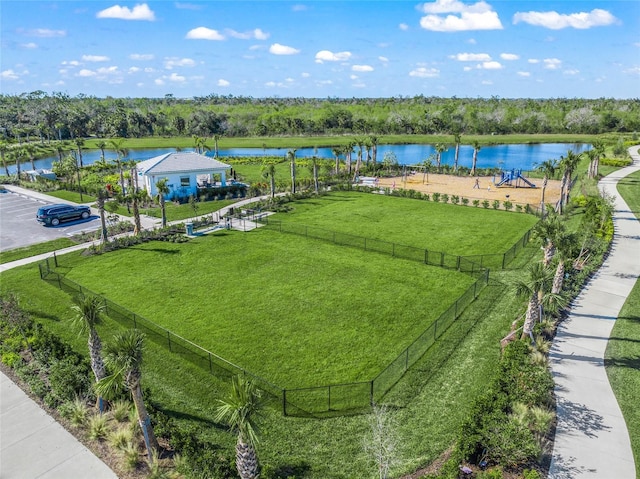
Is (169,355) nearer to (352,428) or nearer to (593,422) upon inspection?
(352,428)

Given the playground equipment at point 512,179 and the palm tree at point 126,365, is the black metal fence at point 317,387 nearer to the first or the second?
the palm tree at point 126,365

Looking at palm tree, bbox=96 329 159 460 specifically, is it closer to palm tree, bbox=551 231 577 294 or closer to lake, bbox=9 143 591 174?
palm tree, bbox=551 231 577 294

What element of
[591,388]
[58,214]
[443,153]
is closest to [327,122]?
[443,153]

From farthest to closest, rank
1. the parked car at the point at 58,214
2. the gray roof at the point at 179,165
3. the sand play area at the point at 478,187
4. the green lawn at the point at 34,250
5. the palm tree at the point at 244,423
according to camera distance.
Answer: the sand play area at the point at 478,187
the gray roof at the point at 179,165
the parked car at the point at 58,214
the green lawn at the point at 34,250
the palm tree at the point at 244,423

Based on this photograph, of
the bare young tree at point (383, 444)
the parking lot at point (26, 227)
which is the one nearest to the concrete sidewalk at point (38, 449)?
the bare young tree at point (383, 444)

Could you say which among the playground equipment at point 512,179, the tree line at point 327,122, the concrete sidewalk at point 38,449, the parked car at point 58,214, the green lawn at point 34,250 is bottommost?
the concrete sidewalk at point 38,449

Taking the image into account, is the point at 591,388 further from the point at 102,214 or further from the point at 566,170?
the point at 102,214
